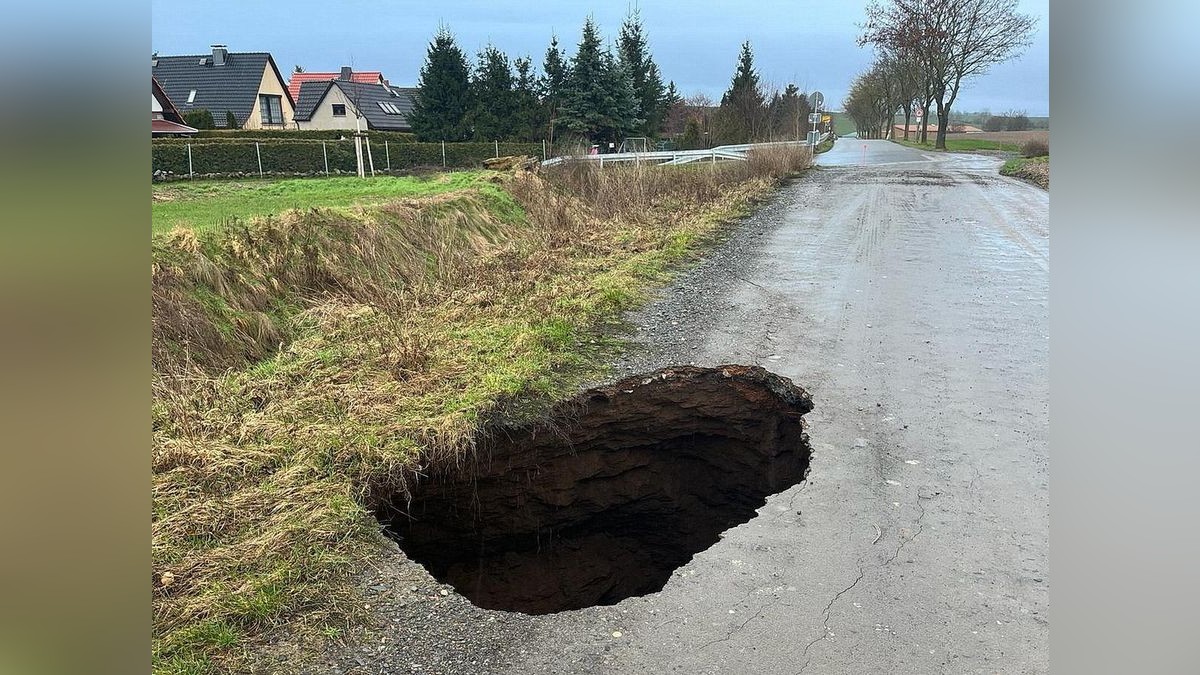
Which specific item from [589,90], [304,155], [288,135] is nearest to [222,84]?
[288,135]

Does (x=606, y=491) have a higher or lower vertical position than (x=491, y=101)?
lower

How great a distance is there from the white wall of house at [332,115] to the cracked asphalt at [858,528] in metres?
24.8

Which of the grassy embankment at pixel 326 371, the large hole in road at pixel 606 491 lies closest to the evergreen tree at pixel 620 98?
the grassy embankment at pixel 326 371

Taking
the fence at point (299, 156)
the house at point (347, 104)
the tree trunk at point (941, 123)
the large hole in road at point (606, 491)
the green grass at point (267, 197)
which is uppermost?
the house at point (347, 104)

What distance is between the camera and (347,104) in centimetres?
2950

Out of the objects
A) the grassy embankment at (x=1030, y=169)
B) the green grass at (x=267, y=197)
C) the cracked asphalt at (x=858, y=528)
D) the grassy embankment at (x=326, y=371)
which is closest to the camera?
the cracked asphalt at (x=858, y=528)

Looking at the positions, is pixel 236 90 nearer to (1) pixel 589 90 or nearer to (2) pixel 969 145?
(1) pixel 589 90

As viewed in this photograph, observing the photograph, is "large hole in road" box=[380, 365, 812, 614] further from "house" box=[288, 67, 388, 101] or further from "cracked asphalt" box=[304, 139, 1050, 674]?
"house" box=[288, 67, 388, 101]

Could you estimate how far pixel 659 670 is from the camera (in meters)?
2.67

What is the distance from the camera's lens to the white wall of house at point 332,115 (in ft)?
95.0

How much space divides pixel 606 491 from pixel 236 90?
23.1 meters

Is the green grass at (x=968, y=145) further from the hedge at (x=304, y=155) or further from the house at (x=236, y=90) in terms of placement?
the house at (x=236, y=90)
